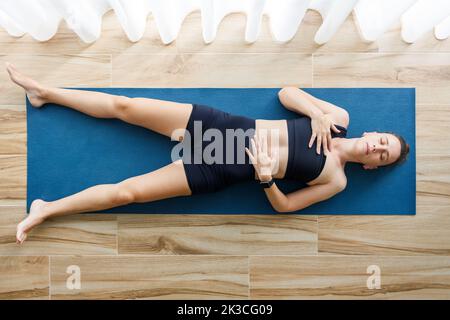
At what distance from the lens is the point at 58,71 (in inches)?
61.0

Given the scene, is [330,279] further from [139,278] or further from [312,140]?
[139,278]

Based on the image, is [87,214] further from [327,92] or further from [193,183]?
[327,92]

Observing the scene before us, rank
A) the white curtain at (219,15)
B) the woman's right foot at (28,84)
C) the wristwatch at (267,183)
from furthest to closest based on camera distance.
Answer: the woman's right foot at (28,84), the wristwatch at (267,183), the white curtain at (219,15)

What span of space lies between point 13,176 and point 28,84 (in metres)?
0.41

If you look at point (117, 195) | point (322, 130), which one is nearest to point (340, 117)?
point (322, 130)

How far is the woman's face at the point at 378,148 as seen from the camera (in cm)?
142

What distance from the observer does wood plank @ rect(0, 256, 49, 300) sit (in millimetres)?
1562

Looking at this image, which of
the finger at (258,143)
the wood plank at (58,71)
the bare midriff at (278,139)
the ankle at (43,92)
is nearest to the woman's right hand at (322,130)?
the bare midriff at (278,139)

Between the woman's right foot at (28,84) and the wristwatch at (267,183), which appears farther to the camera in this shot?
the woman's right foot at (28,84)

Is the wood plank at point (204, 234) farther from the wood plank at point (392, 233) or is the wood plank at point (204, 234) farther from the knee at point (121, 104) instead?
the knee at point (121, 104)

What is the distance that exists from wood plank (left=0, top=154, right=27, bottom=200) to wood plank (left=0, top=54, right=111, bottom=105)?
249mm

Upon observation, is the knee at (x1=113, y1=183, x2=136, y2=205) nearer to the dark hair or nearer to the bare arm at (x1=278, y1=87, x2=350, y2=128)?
the bare arm at (x1=278, y1=87, x2=350, y2=128)

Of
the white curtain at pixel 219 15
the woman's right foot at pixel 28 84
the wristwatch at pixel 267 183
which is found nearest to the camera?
the white curtain at pixel 219 15

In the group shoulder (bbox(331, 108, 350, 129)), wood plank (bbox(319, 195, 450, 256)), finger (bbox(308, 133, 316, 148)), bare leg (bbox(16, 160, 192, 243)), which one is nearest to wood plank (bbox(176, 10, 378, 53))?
shoulder (bbox(331, 108, 350, 129))
